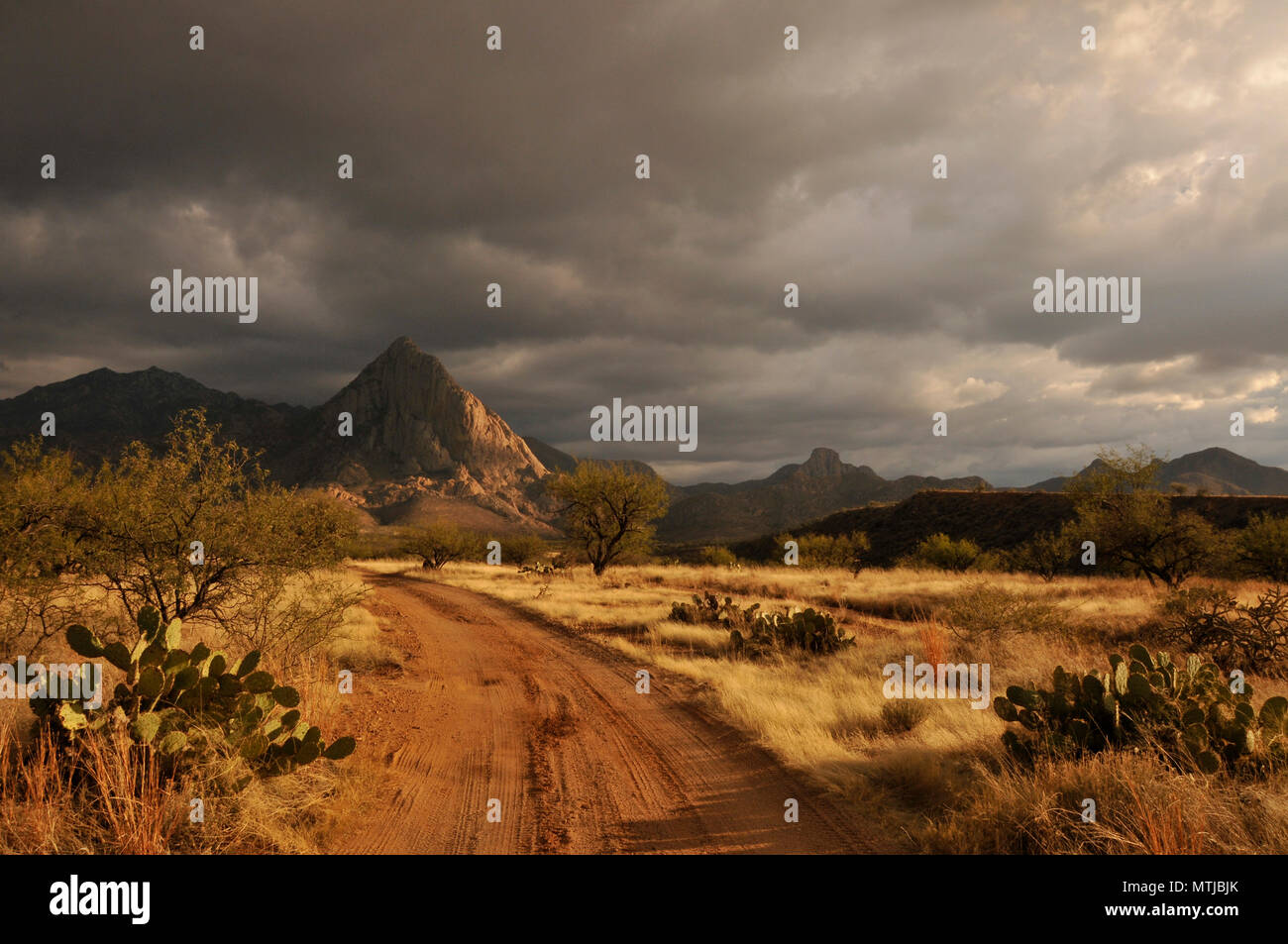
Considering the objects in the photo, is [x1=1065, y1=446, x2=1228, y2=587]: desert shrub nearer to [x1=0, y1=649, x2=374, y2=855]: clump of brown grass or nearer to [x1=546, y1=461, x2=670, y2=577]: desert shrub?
[x1=546, y1=461, x2=670, y2=577]: desert shrub

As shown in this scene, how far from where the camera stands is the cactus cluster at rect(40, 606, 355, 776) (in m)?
4.93

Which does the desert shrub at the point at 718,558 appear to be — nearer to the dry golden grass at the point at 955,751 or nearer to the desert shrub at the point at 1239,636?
the dry golden grass at the point at 955,751

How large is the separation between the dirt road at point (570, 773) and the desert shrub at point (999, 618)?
7.71 m

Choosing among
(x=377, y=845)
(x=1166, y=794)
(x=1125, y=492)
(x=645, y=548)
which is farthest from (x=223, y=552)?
(x=1125, y=492)

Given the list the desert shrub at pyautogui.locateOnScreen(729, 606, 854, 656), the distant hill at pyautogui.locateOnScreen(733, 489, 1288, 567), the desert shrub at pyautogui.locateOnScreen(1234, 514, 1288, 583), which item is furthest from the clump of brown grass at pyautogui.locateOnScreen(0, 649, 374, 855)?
the distant hill at pyautogui.locateOnScreen(733, 489, 1288, 567)

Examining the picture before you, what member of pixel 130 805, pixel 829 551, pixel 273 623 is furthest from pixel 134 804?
pixel 829 551

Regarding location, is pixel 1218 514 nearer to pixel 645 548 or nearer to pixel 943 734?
pixel 645 548

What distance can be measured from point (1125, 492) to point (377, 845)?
39.6m

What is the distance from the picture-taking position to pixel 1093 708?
21.0 ft

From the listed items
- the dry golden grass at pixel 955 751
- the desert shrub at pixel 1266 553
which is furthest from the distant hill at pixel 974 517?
the dry golden grass at pixel 955 751

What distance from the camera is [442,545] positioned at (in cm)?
4922

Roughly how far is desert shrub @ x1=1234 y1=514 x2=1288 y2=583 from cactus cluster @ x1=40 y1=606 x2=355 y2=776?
3845cm

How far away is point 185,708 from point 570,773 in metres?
4.13

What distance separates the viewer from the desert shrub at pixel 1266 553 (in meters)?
27.5
